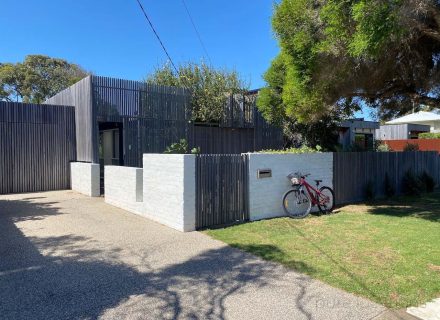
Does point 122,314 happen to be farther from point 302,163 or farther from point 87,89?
point 87,89

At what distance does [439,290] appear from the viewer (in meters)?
4.25

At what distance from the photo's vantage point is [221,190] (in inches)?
303

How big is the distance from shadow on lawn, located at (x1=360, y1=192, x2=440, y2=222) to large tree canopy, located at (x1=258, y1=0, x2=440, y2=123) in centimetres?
295

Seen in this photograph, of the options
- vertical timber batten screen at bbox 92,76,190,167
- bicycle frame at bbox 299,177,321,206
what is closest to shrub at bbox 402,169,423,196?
bicycle frame at bbox 299,177,321,206

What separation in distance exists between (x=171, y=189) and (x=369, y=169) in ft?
23.9

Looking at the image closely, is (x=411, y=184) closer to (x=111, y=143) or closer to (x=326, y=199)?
(x=326, y=199)

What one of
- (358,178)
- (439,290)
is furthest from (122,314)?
(358,178)

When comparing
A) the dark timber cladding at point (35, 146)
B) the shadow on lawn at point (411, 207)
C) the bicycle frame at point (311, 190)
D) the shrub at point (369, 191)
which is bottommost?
the shadow on lawn at point (411, 207)

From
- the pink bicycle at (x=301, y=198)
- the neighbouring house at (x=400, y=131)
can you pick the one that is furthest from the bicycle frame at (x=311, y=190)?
the neighbouring house at (x=400, y=131)

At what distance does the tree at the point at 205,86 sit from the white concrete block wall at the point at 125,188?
585cm

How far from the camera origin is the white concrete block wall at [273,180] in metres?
8.21

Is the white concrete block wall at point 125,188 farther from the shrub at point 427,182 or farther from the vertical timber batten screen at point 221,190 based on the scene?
the shrub at point 427,182

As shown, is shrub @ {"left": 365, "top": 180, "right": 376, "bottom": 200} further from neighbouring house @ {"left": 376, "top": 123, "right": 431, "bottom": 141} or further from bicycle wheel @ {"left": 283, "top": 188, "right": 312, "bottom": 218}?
neighbouring house @ {"left": 376, "top": 123, "right": 431, "bottom": 141}

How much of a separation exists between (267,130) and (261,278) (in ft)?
44.8
